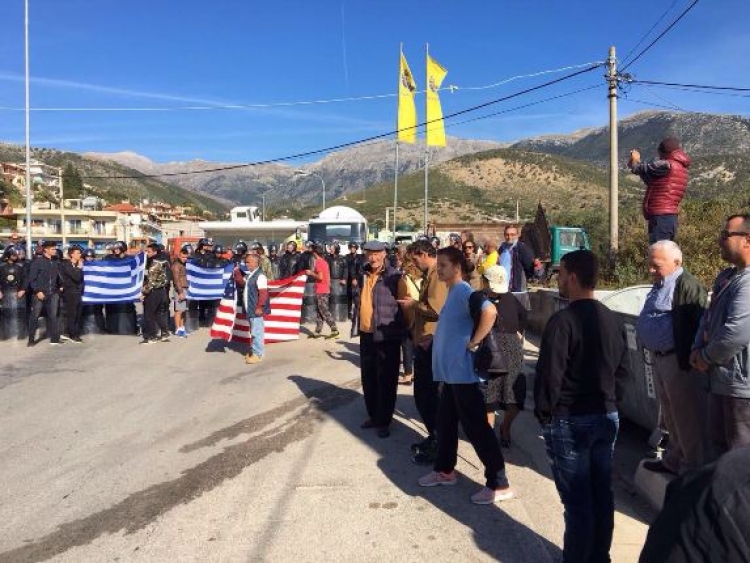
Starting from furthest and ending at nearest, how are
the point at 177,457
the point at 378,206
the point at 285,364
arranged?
the point at 378,206, the point at 285,364, the point at 177,457

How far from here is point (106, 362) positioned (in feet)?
32.1

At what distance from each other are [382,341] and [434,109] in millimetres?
17856

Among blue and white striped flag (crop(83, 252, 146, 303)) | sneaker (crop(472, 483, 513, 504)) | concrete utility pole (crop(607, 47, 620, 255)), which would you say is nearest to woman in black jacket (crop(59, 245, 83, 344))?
blue and white striped flag (crop(83, 252, 146, 303))

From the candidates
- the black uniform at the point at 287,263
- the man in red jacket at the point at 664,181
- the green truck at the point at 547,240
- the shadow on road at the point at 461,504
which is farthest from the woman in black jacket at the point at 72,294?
the man in red jacket at the point at 664,181

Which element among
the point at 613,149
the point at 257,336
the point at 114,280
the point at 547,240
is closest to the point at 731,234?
the point at 257,336

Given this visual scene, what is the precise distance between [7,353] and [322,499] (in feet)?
27.2

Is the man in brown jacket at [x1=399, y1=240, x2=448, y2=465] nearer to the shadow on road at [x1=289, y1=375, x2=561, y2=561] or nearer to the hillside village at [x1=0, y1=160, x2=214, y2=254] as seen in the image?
the shadow on road at [x1=289, y1=375, x2=561, y2=561]

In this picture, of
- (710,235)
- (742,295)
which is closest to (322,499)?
(742,295)

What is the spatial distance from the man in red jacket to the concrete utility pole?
8.32 m

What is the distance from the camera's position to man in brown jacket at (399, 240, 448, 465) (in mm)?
5266

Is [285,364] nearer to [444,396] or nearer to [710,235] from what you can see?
[444,396]

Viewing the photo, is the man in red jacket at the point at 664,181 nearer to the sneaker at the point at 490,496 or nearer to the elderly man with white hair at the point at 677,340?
the elderly man with white hair at the point at 677,340

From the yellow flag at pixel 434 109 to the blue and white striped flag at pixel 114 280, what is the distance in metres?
12.8

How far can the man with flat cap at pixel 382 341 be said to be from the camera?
591 cm
